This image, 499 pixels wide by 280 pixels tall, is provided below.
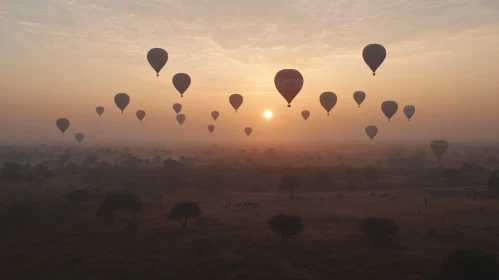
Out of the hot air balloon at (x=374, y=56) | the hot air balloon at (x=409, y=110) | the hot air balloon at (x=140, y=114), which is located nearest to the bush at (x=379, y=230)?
the hot air balloon at (x=374, y=56)

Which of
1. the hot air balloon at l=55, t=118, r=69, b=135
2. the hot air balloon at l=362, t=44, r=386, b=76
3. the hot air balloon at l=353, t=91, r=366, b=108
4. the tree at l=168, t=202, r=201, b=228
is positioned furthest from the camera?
→ the hot air balloon at l=55, t=118, r=69, b=135

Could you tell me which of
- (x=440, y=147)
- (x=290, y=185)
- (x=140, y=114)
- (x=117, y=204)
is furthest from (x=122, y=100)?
(x=440, y=147)

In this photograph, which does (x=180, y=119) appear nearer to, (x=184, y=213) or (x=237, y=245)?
(x=184, y=213)

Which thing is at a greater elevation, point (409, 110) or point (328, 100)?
point (409, 110)

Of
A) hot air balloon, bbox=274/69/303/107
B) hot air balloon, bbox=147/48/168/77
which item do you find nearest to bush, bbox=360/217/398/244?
hot air balloon, bbox=274/69/303/107

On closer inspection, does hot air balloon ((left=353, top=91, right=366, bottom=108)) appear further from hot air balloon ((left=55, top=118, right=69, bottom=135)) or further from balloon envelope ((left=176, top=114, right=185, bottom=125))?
hot air balloon ((left=55, top=118, right=69, bottom=135))

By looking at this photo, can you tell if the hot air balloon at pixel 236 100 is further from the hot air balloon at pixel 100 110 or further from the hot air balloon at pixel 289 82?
the hot air balloon at pixel 100 110
